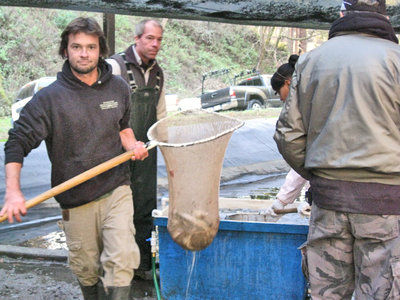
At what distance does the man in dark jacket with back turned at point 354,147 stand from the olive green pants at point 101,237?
54.1 inches

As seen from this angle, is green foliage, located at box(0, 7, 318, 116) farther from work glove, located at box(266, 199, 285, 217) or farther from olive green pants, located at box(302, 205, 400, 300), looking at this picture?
olive green pants, located at box(302, 205, 400, 300)

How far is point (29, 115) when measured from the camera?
11.5ft

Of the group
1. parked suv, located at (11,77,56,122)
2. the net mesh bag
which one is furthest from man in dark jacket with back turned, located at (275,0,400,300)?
parked suv, located at (11,77,56,122)

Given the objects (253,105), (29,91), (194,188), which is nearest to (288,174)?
(194,188)

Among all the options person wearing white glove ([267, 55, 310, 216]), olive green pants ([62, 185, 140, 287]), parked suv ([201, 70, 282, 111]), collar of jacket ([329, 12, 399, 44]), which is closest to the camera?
collar of jacket ([329, 12, 399, 44])

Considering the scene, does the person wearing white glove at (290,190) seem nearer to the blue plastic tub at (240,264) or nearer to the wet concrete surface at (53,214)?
the blue plastic tub at (240,264)

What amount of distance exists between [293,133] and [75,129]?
1.54m

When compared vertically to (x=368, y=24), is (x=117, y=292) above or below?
below

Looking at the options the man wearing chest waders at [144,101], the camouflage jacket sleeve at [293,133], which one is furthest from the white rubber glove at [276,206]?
the man wearing chest waders at [144,101]

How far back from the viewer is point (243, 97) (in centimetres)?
2327

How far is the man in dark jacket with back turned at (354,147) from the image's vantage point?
270 cm

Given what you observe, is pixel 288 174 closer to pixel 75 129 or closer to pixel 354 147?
pixel 354 147

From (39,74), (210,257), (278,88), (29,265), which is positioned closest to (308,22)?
(278,88)

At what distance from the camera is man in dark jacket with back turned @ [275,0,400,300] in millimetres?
2703
